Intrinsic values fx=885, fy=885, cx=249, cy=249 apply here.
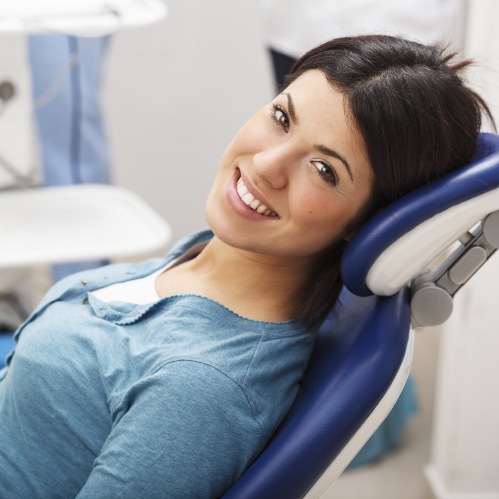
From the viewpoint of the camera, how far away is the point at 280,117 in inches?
42.1

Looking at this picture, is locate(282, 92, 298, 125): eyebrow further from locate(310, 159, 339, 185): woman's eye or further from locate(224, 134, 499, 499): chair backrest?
locate(224, 134, 499, 499): chair backrest

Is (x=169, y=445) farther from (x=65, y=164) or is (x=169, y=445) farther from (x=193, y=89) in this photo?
(x=193, y=89)

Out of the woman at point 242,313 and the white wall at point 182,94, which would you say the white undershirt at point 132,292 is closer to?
the woman at point 242,313

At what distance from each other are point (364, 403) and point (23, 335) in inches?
19.2

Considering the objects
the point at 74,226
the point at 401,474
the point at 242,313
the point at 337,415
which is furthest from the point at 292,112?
the point at 401,474

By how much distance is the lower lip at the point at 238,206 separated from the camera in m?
1.05

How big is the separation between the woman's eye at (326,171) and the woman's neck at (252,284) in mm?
146

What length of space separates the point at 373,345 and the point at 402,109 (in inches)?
10.5

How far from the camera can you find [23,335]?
1.19 meters

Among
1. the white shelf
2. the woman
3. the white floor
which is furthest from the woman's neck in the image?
the white floor

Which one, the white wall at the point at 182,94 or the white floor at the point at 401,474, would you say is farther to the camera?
the white wall at the point at 182,94

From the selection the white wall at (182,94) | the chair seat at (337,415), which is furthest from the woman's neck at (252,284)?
the white wall at (182,94)

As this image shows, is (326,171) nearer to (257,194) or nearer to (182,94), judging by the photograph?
(257,194)

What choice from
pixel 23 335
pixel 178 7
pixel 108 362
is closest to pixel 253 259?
pixel 108 362
